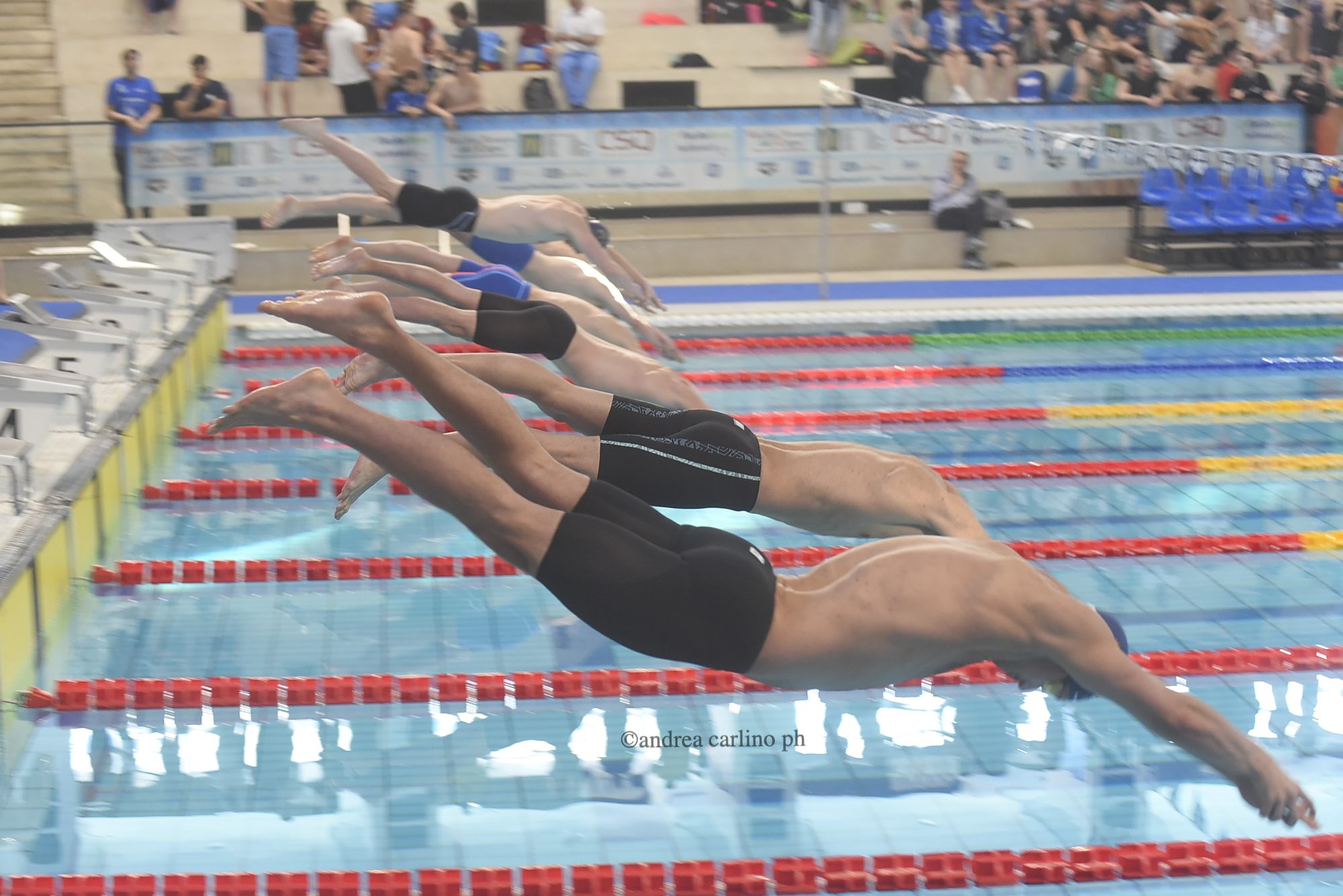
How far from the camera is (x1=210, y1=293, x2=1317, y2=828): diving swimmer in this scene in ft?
8.57

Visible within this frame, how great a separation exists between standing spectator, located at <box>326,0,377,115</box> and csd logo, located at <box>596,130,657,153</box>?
2.18m

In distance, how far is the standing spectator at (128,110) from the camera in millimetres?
10320

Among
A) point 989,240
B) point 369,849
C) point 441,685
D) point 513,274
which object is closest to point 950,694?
point 441,685

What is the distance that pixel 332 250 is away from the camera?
16.1 ft

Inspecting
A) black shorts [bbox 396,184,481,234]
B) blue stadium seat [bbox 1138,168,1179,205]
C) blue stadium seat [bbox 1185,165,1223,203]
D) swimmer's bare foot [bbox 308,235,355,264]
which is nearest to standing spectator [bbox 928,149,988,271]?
blue stadium seat [bbox 1138,168,1179,205]

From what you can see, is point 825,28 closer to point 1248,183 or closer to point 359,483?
point 1248,183

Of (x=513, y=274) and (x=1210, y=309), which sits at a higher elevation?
(x=513, y=274)

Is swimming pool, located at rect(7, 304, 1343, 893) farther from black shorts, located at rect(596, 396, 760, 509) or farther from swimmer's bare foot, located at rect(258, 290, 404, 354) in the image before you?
swimmer's bare foot, located at rect(258, 290, 404, 354)

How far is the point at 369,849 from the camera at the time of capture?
3.31 metres

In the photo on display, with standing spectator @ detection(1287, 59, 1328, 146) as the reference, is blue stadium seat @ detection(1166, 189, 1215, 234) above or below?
below

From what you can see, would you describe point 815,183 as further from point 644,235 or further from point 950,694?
point 950,694

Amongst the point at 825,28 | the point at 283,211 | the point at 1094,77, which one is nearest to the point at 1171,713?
the point at 283,211

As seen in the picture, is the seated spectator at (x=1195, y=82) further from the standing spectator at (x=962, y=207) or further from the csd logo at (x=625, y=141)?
the csd logo at (x=625, y=141)

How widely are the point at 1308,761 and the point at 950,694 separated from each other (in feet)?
3.19
